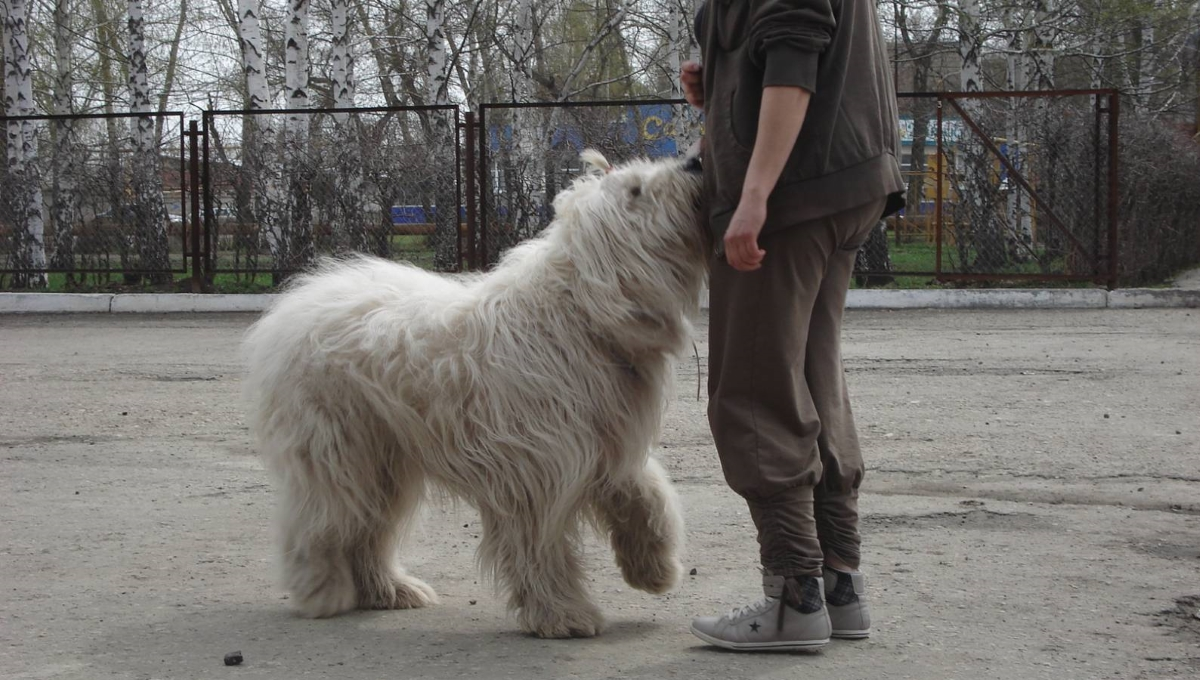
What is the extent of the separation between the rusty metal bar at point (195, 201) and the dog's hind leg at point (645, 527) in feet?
38.1

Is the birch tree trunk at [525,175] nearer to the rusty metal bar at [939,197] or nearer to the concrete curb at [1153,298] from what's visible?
the rusty metal bar at [939,197]

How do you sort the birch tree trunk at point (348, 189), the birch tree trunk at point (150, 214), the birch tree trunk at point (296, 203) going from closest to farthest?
the birch tree trunk at point (348, 189) → the birch tree trunk at point (296, 203) → the birch tree trunk at point (150, 214)

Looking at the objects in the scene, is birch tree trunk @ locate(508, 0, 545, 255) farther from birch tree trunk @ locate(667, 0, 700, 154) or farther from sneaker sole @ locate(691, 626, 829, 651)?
sneaker sole @ locate(691, 626, 829, 651)

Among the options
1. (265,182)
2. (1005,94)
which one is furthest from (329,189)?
(1005,94)

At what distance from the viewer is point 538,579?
3480mm

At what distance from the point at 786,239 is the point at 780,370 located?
1.08 feet

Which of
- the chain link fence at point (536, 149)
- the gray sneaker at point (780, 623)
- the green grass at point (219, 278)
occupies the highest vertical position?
the chain link fence at point (536, 149)

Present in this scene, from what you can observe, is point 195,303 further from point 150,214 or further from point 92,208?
point 92,208

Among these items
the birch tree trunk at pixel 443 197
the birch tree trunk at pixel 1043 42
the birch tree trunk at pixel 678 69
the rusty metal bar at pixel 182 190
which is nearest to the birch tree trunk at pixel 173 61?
the birch tree trunk at pixel 678 69

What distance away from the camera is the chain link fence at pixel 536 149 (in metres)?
13.2

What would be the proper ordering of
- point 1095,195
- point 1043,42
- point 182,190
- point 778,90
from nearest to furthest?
point 778,90 → point 1095,195 → point 182,190 → point 1043,42

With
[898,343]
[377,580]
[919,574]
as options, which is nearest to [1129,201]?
[898,343]

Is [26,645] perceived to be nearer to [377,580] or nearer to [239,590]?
[239,590]

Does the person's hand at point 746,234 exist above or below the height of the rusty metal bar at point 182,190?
below
